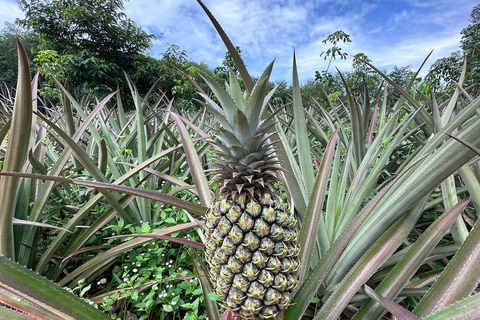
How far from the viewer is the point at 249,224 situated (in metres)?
0.75

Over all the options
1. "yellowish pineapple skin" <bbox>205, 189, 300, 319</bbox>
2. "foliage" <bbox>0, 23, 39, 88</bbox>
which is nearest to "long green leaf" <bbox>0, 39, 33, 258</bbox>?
"yellowish pineapple skin" <bbox>205, 189, 300, 319</bbox>

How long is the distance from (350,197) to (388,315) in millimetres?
536

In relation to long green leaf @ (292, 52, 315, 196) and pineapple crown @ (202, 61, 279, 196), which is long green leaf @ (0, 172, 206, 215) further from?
long green leaf @ (292, 52, 315, 196)

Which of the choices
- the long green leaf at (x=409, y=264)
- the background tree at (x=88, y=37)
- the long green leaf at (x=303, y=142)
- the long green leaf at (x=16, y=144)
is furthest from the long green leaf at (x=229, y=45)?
the background tree at (x=88, y=37)

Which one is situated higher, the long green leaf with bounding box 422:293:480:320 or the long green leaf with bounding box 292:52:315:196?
the long green leaf with bounding box 292:52:315:196

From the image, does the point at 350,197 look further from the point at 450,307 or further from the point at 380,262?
the point at 450,307

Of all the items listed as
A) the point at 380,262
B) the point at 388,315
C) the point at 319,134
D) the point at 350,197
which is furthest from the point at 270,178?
the point at 319,134

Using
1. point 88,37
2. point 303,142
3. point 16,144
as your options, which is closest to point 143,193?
point 16,144

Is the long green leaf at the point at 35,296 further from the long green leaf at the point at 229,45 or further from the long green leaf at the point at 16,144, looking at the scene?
the long green leaf at the point at 229,45

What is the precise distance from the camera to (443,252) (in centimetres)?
100

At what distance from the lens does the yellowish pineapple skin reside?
746 mm

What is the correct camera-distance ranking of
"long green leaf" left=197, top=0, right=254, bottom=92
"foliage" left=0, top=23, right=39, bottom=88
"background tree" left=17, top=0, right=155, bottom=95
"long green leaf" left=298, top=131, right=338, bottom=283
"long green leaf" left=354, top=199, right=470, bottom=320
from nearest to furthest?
"long green leaf" left=197, top=0, right=254, bottom=92 → "long green leaf" left=354, top=199, right=470, bottom=320 → "long green leaf" left=298, top=131, right=338, bottom=283 → "background tree" left=17, top=0, right=155, bottom=95 → "foliage" left=0, top=23, right=39, bottom=88

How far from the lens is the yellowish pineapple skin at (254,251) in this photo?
0.75 metres

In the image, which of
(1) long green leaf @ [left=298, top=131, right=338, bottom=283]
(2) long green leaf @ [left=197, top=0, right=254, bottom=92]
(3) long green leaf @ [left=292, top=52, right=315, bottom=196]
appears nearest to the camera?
(2) long green leaf @ [left=197, top=0, right=254, bottom=92]
